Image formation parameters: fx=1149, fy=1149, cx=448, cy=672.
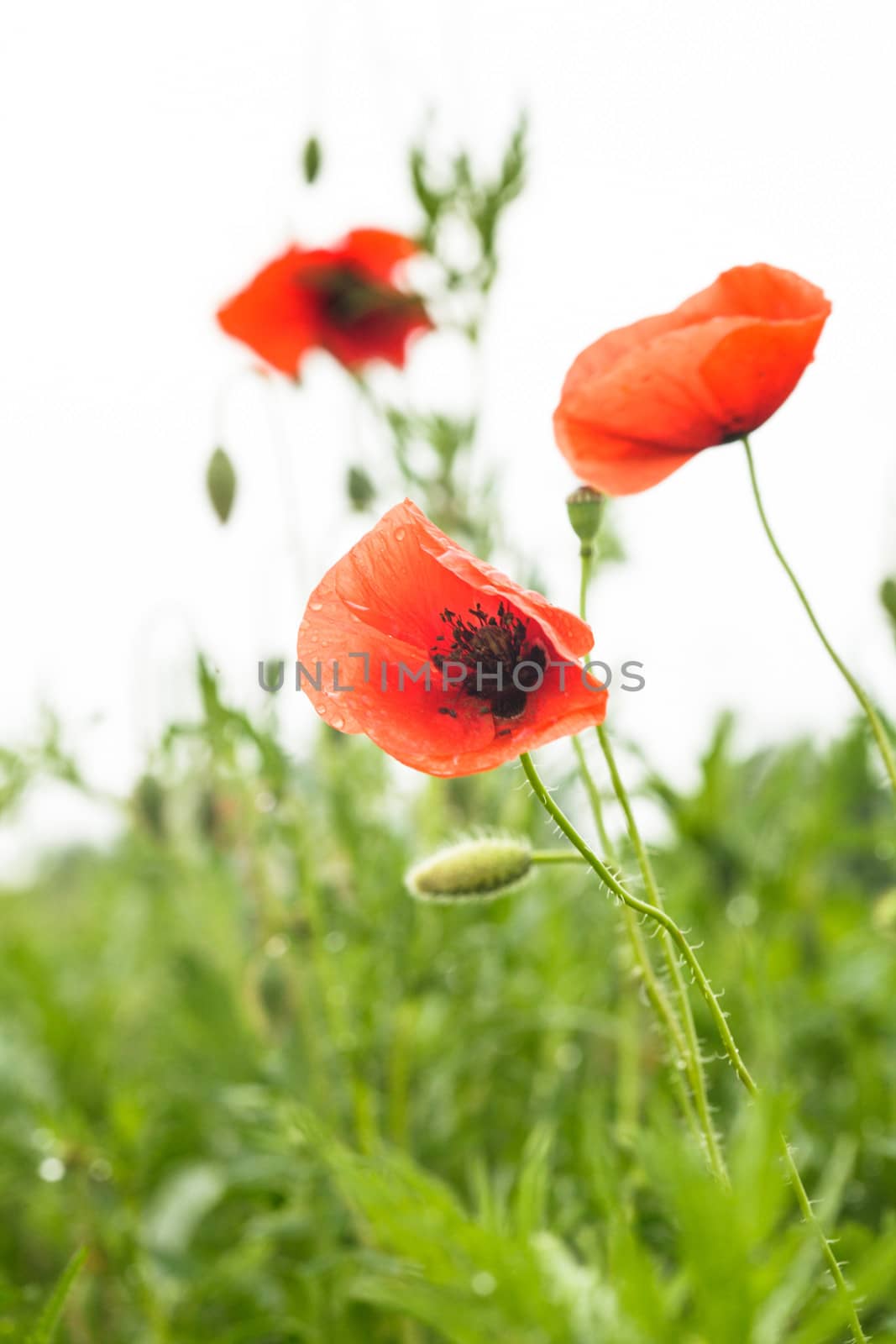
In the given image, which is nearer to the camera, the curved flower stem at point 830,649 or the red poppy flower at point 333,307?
the curved flower stem at point 830,649

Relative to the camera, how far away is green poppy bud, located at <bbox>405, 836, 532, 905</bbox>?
650mm

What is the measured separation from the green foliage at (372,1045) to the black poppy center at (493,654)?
0.86ft

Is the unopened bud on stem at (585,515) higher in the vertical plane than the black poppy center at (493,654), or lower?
higher

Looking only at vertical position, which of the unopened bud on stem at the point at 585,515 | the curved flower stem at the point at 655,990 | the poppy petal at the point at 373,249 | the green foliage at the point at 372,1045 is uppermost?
the poppy petal at the point at 373,249

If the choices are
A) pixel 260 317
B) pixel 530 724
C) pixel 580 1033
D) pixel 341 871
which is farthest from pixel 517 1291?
pixel 260 317

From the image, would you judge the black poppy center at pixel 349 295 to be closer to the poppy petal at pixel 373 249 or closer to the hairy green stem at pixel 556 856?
the poppy petal at pixel 373 249

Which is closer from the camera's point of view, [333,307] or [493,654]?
[493,654]

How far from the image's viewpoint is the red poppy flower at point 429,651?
52cm

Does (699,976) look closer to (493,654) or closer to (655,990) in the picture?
(655,990)

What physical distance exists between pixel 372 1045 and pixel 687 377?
0.88 metres

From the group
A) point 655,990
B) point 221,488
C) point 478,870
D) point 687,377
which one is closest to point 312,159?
point 221,488

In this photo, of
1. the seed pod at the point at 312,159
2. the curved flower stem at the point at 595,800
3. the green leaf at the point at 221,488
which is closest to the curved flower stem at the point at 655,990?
the curved flower stem at the point at 595,800

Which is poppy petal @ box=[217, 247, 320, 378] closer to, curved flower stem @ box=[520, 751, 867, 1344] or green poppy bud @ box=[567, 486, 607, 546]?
green poppy bud @ box=[567, 486, 607, 546]

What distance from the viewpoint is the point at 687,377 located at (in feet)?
2.05
